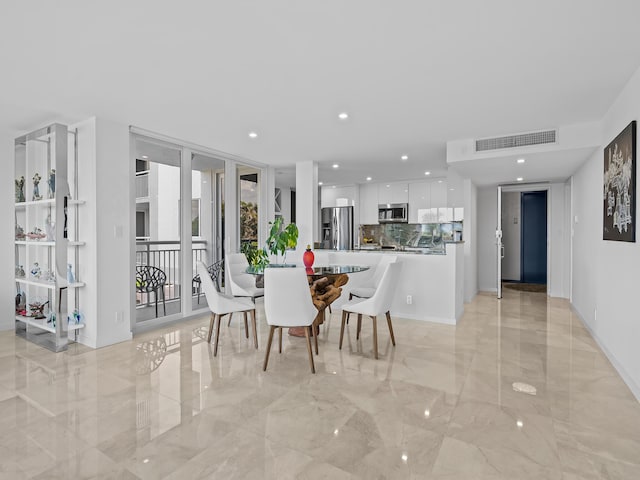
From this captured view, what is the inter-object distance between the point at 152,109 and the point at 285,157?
237 cm

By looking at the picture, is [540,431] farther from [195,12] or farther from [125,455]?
[195,12]

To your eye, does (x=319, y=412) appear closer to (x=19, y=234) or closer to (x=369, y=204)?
(x=19, y=234)

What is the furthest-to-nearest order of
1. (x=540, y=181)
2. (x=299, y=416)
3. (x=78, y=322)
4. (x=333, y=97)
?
(x=540, y=181) < (x=78, y=322) < (x=333, y=97) < (x=299, y=416)

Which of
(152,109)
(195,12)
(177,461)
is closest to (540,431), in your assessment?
(177,461)

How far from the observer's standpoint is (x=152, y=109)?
3.45m

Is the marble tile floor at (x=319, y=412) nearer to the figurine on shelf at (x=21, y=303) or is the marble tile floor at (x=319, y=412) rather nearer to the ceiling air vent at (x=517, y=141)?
the figurine on shelf at (x=21, y=303)

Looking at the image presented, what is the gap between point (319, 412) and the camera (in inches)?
91.3

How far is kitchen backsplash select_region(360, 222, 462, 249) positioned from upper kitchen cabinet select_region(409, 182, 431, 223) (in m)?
0.26

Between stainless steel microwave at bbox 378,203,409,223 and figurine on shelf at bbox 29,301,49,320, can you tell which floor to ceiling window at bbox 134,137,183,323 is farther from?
stainless steel microwave at bbox 378,203,409,223

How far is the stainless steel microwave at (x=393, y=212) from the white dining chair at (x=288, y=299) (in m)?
4.97

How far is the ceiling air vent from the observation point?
3.98 metres

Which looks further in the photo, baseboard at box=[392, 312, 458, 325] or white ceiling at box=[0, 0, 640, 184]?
baseboard at box=[392, 312, 458, 325]

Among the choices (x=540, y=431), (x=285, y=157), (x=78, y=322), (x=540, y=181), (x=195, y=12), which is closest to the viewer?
(x=195, y=12)

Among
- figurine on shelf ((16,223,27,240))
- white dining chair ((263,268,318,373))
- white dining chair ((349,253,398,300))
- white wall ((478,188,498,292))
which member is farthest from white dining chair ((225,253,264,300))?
white wall ((478,188,498,292))
